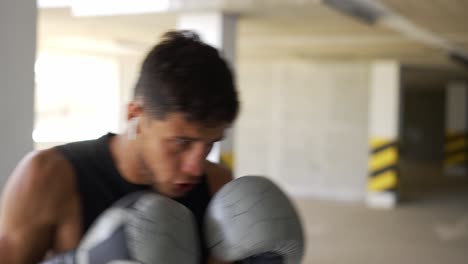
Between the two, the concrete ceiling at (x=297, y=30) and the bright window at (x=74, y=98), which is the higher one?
the concrete ceiling at (x=297, y=30)

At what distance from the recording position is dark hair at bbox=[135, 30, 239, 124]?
1262 millimetres

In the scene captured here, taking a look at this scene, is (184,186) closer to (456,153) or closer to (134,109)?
(134,109)

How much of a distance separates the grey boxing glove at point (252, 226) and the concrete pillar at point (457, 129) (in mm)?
12831

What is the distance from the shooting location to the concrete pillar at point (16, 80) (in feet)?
8.97

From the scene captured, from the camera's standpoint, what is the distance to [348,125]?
9227mm

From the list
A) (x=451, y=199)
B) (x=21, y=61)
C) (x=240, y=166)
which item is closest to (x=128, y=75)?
(x=240, y=166)

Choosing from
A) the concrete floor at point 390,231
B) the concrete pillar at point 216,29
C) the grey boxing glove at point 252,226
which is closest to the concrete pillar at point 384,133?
the concrete floor at point 390,231

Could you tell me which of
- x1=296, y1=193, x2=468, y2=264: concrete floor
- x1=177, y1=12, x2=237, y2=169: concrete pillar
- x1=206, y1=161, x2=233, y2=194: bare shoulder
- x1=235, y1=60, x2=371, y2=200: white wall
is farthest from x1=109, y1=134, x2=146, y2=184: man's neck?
x1=235, y1=60, x2=371, y2=200: white wall

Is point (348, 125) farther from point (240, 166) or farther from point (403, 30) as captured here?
point (403, 30)

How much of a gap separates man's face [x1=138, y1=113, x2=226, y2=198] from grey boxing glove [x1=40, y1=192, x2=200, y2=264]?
6 cm

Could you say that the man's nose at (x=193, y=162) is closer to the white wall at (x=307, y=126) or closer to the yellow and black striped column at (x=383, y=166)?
the yellow and black striped column at (x=383, y=166)

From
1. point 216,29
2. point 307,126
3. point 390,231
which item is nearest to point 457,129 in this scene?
point 307,126

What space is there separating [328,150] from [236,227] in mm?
8105

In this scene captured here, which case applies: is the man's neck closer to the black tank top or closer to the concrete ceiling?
the black tank top
